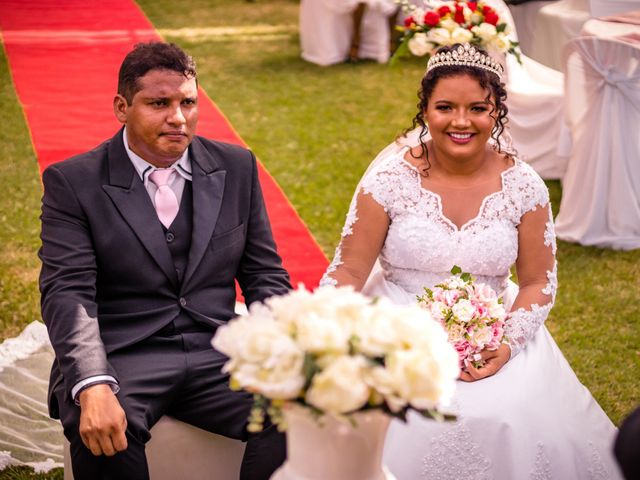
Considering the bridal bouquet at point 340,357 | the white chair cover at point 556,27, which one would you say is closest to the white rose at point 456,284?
the bridal bouquet at point 340,357

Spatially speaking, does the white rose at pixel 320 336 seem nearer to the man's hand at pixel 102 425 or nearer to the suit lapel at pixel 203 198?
the man's hand at pixel 102 425

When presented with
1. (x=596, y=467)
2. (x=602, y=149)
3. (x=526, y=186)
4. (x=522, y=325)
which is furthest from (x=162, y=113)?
(x=602, y=149)

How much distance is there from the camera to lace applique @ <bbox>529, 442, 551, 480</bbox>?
3.13 m

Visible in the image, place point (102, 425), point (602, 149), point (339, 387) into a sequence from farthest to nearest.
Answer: point (602, 149)
point (102, 425)
point (339, 387)

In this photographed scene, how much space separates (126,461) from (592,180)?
154 inches

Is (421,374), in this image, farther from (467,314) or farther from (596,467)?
(596,467)

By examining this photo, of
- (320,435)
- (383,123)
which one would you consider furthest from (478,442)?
(383,123)

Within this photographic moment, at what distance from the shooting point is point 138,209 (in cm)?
314

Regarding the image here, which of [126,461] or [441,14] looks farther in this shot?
[441,14]

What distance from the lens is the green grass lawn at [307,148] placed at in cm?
482

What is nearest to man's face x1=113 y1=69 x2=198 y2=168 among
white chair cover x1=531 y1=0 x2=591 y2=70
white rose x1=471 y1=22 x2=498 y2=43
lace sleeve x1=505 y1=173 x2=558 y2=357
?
lace sleeve x1=505 y1=173 x2=558 y2=357

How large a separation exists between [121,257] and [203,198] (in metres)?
0.34

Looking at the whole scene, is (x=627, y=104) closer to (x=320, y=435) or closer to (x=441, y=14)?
(x=441, y=14)

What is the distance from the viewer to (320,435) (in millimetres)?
1942
